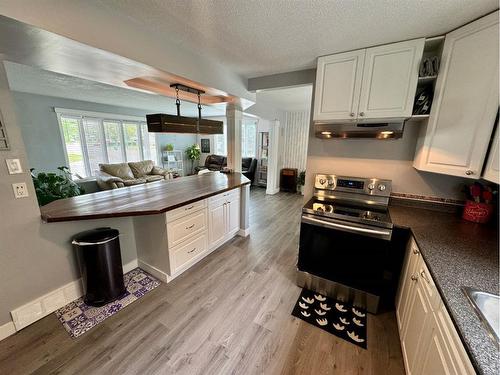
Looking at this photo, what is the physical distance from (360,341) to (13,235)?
112 inches

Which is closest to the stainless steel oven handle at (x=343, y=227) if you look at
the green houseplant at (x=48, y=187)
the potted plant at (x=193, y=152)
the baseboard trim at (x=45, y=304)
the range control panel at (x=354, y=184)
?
the range control panel at (x=354, y=184)

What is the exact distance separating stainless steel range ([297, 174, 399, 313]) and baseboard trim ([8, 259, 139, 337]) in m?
2.25

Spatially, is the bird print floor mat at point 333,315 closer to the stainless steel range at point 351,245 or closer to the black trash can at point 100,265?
the stainless steel range at point 351,245

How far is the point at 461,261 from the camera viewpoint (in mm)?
1171

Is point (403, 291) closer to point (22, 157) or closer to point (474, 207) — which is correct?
point (474, 207)

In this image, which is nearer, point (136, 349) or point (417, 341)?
point (417, 341)

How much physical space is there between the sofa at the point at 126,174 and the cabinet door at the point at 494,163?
231 inches

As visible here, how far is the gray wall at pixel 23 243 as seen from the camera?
150 centimetres

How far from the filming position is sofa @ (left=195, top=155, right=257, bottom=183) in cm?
685

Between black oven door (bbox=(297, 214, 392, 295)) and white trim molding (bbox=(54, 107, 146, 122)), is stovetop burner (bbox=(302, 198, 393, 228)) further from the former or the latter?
white trim molding (bbox=(54, 107, 146, 122))

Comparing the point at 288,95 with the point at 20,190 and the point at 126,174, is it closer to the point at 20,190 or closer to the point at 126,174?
the point at 20,190

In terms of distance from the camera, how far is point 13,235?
5.18ft

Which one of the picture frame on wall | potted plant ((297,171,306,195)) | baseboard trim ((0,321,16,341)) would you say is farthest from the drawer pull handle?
the picture frame on wall

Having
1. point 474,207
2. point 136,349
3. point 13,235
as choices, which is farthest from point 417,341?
point 13,235
